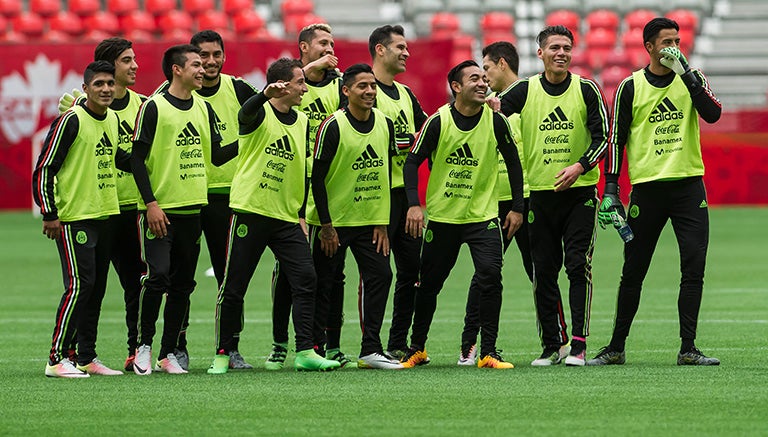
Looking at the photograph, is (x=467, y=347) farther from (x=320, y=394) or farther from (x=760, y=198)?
(x=760, y=198)

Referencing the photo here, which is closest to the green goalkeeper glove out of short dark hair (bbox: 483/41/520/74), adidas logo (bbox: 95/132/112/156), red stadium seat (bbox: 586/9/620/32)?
short dark hair (bbox: 483/41/520/74)

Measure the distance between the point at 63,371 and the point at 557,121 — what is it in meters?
3.62

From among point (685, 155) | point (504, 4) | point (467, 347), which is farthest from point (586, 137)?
point (504, 4)

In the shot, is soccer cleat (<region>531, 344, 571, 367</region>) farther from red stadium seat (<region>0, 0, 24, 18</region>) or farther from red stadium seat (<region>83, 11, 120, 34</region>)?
red stadium seat (<region>0, 0, 24, 18</region>)

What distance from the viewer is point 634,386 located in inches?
322

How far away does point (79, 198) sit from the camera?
9117 mm

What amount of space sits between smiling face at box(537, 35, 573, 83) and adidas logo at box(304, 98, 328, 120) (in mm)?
1642

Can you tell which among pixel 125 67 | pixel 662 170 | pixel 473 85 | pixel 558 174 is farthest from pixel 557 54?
pixel 125 67

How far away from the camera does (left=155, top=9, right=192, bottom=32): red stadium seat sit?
103 ft

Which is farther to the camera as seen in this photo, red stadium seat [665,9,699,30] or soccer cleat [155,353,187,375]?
red stadium seat [665,9,699,30]

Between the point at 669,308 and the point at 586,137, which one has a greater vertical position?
the point at 586,137

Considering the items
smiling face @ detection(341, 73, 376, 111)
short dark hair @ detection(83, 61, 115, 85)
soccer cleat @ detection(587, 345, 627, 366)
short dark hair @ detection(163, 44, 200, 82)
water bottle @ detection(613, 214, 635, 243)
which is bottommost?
soccer cleat @ detection(587, 345, 627, 366)

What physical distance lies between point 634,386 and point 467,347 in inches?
73.1

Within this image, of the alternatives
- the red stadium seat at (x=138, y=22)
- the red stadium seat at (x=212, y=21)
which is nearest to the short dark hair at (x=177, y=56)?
the red stadium seat at (x=212, y=21)
